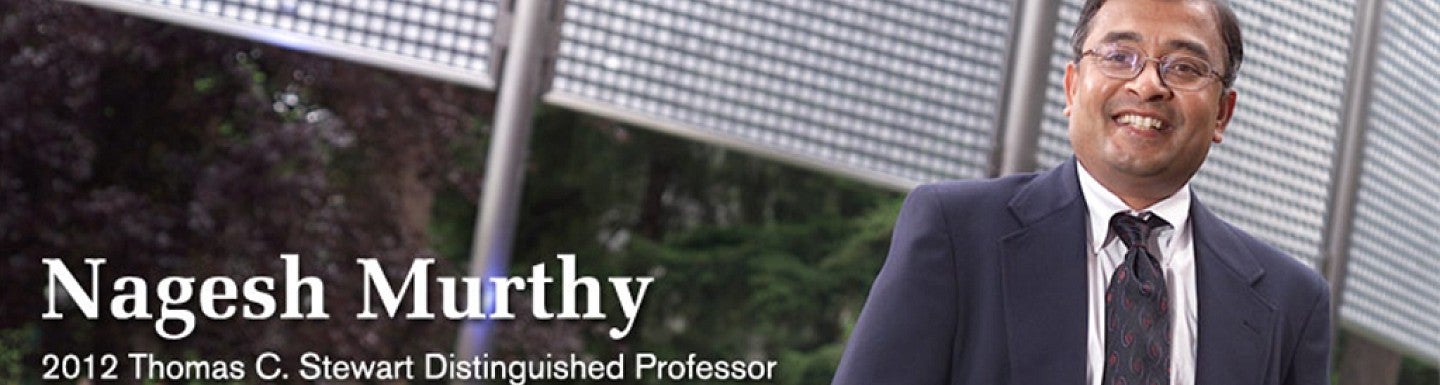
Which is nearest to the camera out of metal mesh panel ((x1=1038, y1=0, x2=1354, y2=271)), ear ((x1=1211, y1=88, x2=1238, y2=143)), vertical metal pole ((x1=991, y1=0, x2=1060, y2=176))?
ear ((x1=1211, y1=88, x2=1238, y2=143))

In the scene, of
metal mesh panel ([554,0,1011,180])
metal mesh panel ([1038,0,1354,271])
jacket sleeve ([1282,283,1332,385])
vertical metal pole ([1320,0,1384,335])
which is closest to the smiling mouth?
jacket sleeve ([1282,283,1332,385])

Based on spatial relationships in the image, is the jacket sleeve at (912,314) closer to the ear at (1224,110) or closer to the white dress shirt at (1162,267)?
the white dress shirt at (1162,267)

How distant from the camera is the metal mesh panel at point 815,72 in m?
3.86

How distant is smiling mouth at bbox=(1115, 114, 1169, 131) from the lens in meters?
1.37

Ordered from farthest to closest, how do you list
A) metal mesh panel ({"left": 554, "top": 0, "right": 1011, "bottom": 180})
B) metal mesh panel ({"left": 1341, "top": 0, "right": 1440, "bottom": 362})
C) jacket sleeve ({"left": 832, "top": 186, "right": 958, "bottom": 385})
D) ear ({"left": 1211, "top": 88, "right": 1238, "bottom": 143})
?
metal mesh panel ({"left": 1341, "top": 0, "right": 1440, "bottom": 362}), metal mesh panel ({"left": 554, "top": 0, "right": 1011, "bottom": 180}), ear ({"left": 1211, "top": 88, "right": 1238, "bottom": 143}), jacket sleeve ({"left": 832, "top": 186, "right": 958, "bottom": 385})

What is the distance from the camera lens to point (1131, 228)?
1.40m

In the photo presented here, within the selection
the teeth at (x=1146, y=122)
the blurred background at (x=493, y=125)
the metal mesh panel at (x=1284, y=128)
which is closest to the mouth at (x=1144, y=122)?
the teeth at (x=1146, y=122)

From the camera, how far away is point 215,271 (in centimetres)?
523

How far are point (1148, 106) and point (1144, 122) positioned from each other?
0.01 meters

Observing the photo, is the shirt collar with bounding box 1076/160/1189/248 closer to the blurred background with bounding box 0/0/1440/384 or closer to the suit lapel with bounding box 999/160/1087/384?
the suit lapel with bounding box 999/160/1087/384

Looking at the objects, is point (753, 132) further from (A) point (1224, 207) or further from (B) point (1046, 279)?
(B) point (1046, 279)

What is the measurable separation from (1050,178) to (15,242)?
164 inches

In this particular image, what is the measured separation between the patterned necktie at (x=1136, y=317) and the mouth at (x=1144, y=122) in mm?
69

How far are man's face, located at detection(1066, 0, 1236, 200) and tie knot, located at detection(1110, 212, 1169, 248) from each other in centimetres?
2
